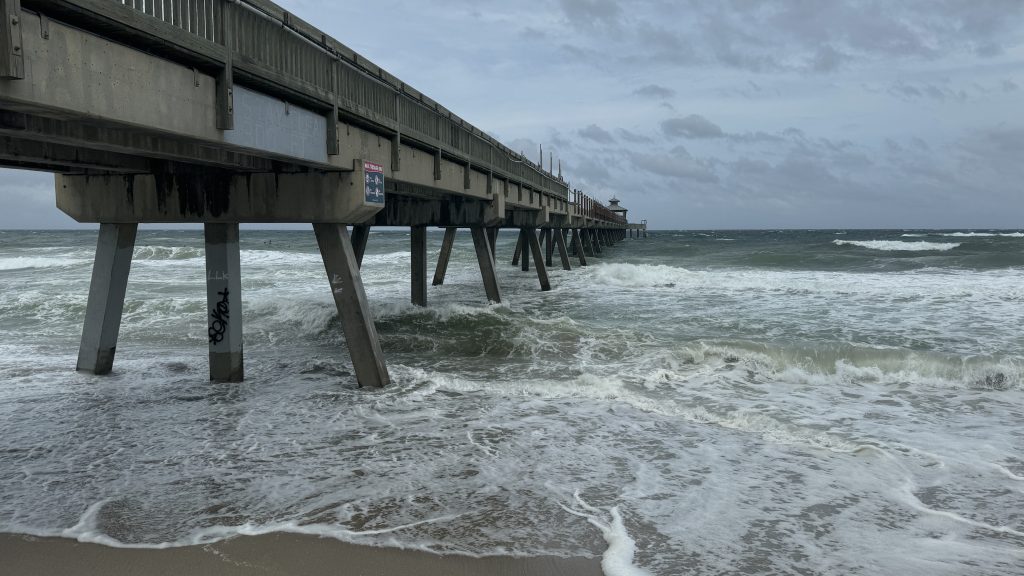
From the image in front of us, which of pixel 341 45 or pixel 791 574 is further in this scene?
pixel 341 45

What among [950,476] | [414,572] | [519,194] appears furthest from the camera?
[519,194]

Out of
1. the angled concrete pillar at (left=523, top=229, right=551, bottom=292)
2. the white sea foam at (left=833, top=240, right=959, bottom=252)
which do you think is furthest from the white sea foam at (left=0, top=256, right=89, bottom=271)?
the white sea foam at (left=833, top=240, right=959, bottom=252)

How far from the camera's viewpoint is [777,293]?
2634cm

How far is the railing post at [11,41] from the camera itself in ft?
→ 12.8

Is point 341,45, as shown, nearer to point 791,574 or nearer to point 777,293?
point 791,574

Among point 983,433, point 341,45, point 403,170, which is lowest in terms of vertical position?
point 983,433

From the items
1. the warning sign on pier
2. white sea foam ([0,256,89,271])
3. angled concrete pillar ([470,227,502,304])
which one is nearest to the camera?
the warning sign on pier

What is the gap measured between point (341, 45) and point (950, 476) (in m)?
8.72

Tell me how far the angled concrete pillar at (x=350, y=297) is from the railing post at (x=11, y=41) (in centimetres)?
548

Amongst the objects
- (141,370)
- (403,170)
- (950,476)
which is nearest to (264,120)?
(403,170)

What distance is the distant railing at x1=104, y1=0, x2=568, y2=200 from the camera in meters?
5.99

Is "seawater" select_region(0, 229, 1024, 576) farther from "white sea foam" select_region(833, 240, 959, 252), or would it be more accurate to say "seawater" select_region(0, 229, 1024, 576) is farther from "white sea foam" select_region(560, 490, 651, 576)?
"white sea foam" select_region(833, 240, 959, 252)

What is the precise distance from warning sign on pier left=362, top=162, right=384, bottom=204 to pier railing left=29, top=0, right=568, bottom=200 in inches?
26.3

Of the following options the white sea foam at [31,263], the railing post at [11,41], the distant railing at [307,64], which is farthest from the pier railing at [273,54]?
the white sea foam at [31,263]
